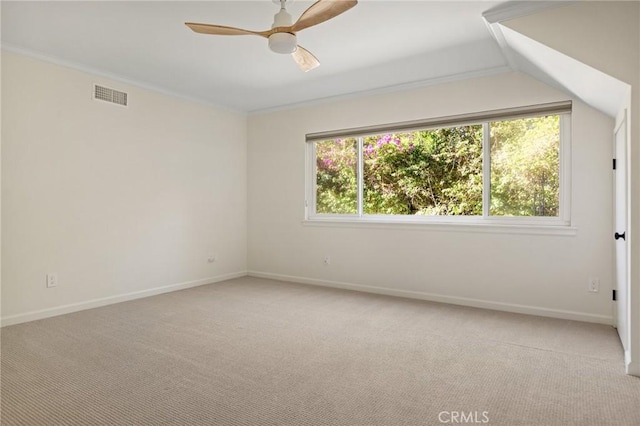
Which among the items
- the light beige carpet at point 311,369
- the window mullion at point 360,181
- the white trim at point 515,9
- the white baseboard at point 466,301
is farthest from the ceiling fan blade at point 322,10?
the white baseboard at point 466,301

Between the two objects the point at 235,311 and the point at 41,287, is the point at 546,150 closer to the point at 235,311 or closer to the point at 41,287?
the point at 235,311

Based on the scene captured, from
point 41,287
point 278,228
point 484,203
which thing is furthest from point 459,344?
point 41,287

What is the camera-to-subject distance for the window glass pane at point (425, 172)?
4105mm

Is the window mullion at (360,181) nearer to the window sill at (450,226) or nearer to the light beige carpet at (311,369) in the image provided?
the window sill at (450,226)

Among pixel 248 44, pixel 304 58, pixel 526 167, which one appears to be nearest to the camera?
pixel 304 58

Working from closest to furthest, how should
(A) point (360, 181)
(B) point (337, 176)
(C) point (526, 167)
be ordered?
1. (C) point (526, 167)
2. (A) point (360, 181)
3. (B) point (337, 176)

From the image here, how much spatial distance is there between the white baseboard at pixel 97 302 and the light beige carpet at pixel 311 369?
12 cm

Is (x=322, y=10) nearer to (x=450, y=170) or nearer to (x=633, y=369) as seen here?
(x=450, y=170)

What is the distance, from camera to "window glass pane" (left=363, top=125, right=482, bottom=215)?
162 inches

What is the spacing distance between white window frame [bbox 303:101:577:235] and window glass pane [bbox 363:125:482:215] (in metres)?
0.08

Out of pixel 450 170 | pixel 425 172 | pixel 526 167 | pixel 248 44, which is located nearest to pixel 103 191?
pixel 248 44

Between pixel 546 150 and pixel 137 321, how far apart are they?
13.4 feet

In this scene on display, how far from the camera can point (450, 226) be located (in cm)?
411

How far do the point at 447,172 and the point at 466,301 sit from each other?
1379 millimetres
